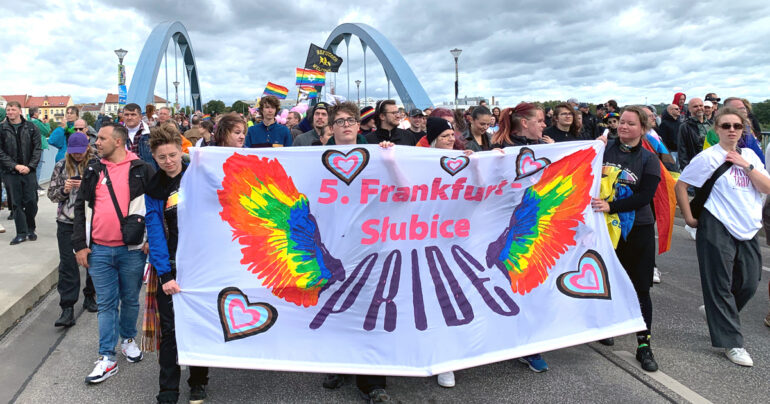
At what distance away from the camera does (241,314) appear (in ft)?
11.0

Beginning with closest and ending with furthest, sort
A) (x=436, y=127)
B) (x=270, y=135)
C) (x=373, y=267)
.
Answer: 1. (x=373, y=267)
2. (x=436, y=127)
3. (x=270, y=135)

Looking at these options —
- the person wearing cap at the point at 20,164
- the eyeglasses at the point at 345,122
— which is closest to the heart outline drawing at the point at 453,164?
the eyeglasses at the point at 345,122

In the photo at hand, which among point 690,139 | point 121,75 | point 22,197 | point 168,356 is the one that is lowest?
point 168,356

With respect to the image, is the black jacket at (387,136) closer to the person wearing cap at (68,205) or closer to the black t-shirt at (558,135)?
the black t-shirt at (558,135)

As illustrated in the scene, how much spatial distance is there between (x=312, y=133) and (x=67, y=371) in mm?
3336

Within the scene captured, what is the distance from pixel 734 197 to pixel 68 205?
17.6ft

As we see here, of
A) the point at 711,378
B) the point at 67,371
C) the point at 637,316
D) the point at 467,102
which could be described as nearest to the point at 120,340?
the point at 67,371

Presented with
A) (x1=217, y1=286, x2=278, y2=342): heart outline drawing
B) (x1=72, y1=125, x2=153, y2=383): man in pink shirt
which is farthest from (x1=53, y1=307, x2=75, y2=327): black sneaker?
(x1=217, y1=286, x2=278, y2=342): heart outline drawing

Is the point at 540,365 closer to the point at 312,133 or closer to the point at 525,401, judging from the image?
the point at 525,401

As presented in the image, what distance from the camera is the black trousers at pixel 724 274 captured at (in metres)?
3.94

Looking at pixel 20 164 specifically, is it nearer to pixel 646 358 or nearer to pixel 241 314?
pixel 241 314

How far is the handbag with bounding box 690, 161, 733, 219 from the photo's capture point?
4.00 metres

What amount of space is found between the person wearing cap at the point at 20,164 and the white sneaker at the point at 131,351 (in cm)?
450

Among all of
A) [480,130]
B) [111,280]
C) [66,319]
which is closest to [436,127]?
[480,130]
